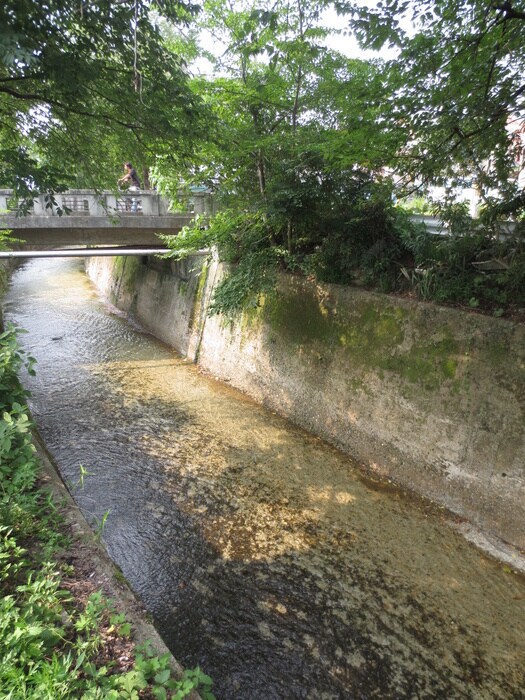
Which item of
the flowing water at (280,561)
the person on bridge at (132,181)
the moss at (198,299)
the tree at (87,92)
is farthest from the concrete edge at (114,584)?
the person on bridge at (132,181)

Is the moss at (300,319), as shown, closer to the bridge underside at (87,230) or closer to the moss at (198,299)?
the moss at (198,299)

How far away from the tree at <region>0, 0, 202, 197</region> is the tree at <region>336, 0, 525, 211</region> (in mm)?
2443

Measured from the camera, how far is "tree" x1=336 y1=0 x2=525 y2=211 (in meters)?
4.15

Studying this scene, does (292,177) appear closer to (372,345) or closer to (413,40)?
(413,40)

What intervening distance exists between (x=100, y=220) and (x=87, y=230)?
770 mm

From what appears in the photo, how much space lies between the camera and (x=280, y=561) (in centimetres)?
458

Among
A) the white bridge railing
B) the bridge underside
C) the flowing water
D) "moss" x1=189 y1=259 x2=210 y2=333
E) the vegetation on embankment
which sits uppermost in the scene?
the white bridge railing

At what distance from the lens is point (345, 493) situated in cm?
584

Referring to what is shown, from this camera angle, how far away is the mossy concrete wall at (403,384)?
16.1 feet

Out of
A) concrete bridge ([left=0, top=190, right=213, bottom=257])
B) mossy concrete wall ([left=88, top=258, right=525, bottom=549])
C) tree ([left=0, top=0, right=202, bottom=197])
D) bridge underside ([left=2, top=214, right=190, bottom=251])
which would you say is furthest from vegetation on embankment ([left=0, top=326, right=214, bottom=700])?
bridge underside ([left=2, top=214, right=190, bottom=251])

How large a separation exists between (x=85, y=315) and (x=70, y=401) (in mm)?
7979

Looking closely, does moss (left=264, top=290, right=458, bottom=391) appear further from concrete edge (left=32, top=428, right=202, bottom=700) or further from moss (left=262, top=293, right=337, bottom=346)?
concrete edge (left=32, top=428, right=202, bottom=700)

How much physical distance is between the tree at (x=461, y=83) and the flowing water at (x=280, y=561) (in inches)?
188

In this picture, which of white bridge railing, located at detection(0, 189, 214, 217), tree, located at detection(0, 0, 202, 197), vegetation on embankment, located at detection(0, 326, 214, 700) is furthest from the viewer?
white bridge railing, located at detection(0, 189, 214, 217)
